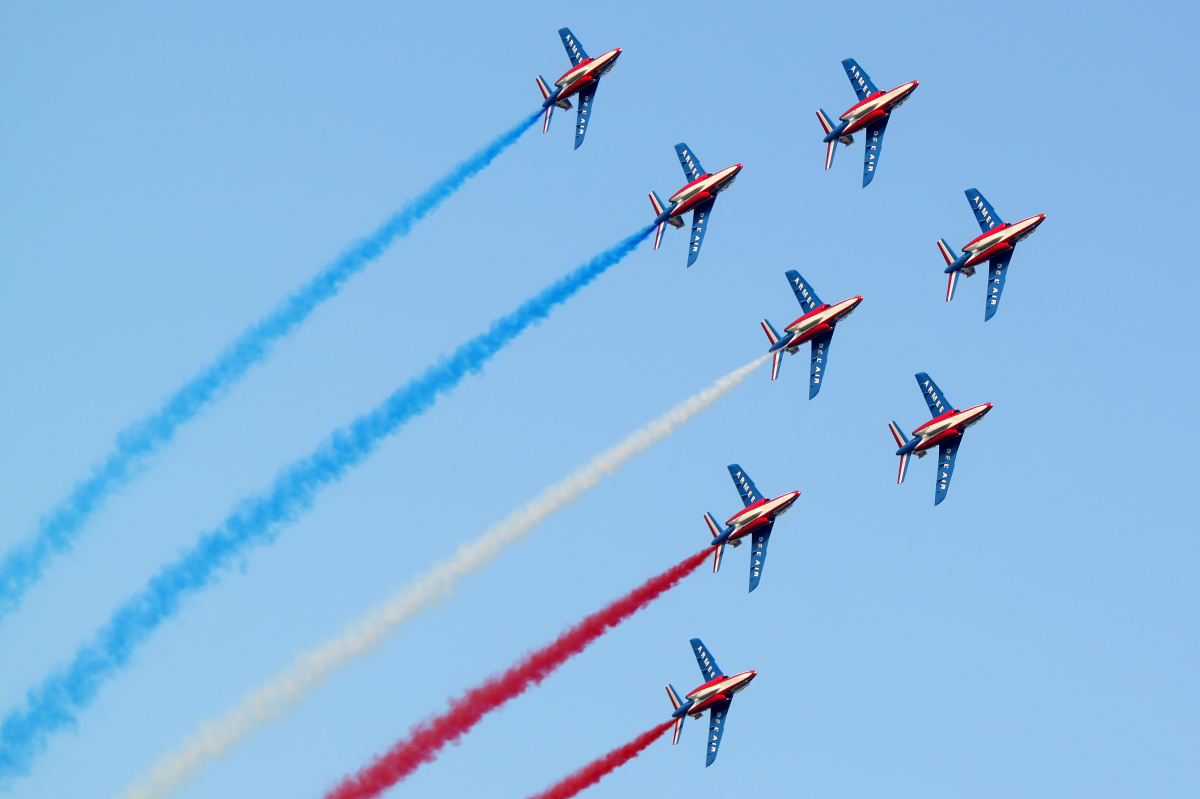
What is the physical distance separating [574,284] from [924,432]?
67.9ft

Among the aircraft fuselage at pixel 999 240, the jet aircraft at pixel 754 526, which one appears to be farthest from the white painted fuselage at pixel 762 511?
the aircraft fuselage at pixel 999 240

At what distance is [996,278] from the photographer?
303 feet

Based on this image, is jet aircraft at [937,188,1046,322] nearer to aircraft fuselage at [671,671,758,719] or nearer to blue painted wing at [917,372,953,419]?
blue painted wing at [917,372,953,419]

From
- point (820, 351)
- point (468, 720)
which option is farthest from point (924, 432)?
point (468, 720)

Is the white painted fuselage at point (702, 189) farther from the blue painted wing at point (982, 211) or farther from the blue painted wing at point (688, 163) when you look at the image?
the blue painted wing at point (982, 211)

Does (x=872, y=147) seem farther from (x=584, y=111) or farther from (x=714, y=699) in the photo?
(x=714, y=699)

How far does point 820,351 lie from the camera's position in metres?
93.5

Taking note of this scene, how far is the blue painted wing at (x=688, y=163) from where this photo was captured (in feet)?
315

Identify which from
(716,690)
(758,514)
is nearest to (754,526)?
(758,514)

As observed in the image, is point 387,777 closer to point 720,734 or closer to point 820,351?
point 720,734

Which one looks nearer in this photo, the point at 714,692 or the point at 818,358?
the point at 714,692

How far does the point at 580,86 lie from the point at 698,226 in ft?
33.7

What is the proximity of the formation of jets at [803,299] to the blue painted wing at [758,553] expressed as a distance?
6cm

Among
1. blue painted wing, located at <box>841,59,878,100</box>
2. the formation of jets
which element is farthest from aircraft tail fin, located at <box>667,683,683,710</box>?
blue painted wing, located at <box>841,59,878,100</box>
